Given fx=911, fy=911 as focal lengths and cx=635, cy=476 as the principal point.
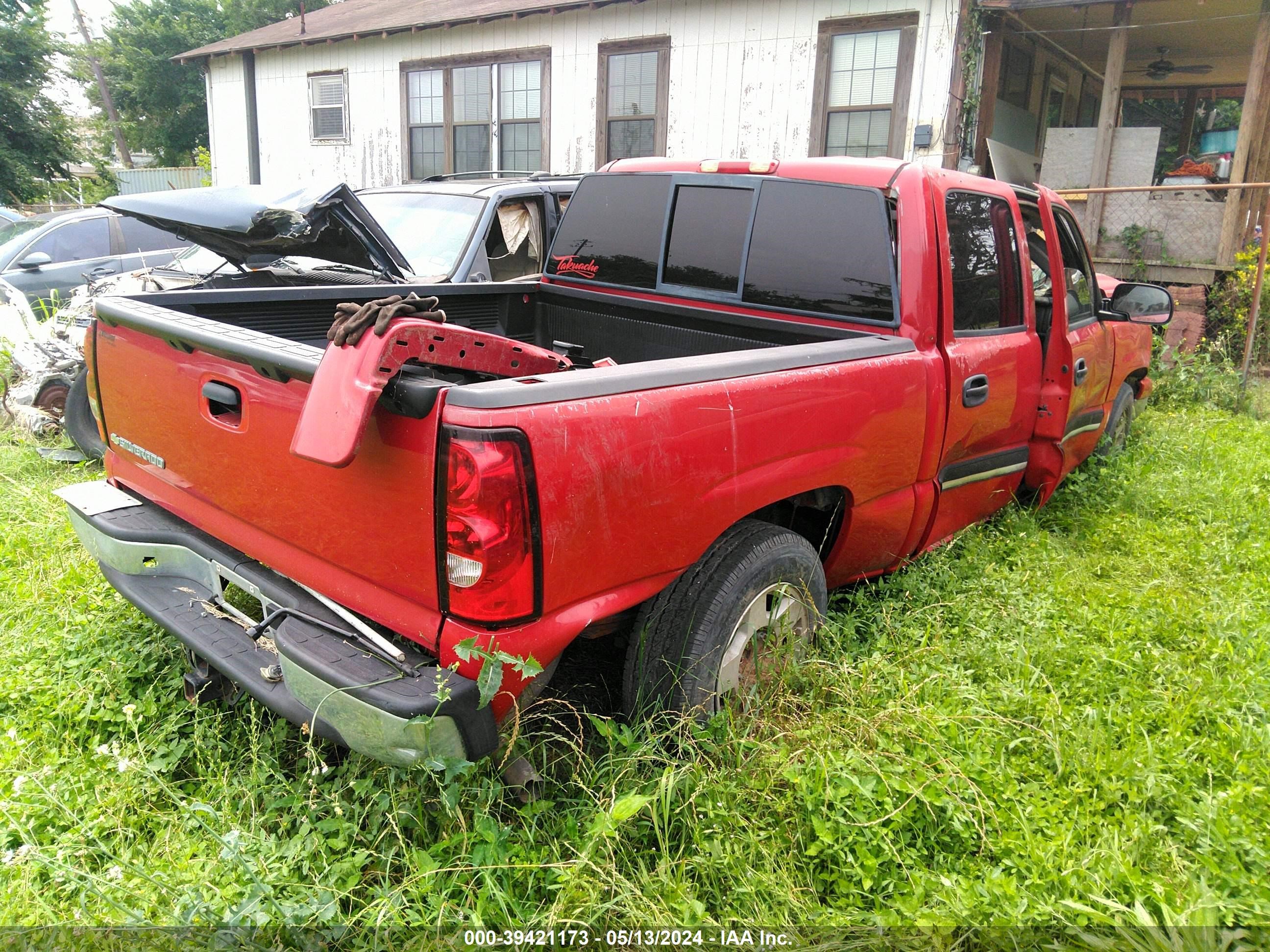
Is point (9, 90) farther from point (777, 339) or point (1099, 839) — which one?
point (1099, 839)

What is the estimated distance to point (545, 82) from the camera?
13031 millimetres

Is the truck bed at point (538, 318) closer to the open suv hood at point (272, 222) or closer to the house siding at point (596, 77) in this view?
the open suv hood at point (272, 222)

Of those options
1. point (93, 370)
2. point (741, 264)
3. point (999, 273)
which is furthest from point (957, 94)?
point (93, 370)

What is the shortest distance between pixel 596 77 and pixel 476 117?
238 centimetres

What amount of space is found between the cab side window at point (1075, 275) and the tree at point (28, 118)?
83.9 feet

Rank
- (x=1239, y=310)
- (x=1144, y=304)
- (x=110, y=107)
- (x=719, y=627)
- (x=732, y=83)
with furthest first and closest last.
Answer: (x=110, y=107) → (x=732, y=83) → (x=1239, y=310) → (x=1144, y=304) → (x=719, y=627)

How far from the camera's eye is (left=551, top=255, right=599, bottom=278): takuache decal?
4422 millimetres

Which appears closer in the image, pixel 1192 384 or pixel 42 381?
pixel 42 381

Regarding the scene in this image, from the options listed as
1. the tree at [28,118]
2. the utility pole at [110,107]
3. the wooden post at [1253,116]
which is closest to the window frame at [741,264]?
the wooden post at [1253,116]

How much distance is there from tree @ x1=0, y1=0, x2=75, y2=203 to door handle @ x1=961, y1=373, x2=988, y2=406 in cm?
2600

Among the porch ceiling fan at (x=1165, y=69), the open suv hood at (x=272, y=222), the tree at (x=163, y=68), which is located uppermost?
the tree at (x=163, y=68)

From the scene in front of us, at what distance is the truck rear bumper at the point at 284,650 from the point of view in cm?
214

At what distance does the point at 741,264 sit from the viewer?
152 inches

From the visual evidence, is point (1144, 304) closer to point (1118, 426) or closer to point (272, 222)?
point (1118, 426)
